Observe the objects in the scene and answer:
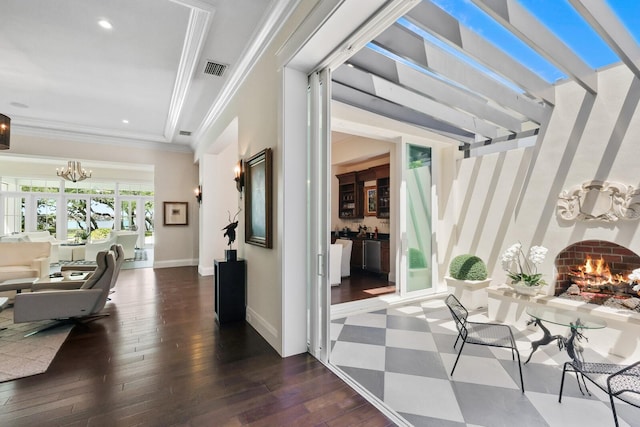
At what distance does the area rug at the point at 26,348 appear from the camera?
2550 millimetres

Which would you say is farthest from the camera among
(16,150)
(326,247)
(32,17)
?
(16,150)

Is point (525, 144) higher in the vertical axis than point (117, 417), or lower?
higher

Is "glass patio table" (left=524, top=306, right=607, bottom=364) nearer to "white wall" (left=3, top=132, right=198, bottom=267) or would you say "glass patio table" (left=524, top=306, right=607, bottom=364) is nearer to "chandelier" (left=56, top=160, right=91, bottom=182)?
"white wall" (left=3, top=132, right=198, bottom=267)

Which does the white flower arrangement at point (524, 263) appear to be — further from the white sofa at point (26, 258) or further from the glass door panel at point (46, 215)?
the glass door panel at point (46, 215)

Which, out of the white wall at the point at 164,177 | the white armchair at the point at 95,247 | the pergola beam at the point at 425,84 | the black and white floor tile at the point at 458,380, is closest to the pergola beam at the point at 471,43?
the pergola beam at the point at 425,84

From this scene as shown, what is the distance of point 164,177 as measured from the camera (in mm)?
8062

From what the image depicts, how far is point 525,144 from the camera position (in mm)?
4945

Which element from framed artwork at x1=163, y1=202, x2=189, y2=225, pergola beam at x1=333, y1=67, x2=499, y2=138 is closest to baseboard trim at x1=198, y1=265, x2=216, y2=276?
framed artwork at x1=163, y1=202, x2=189, y2=225

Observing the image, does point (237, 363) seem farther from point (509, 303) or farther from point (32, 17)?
point (32, 17)

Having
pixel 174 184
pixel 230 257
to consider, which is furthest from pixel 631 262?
pixel 174 184

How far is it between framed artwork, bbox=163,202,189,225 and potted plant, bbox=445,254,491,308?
687 centimetres

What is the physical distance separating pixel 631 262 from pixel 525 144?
2319mm

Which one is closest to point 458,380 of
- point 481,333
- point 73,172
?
point 481,333

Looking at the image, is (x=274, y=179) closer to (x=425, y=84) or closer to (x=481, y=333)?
(x=425, y=84)
